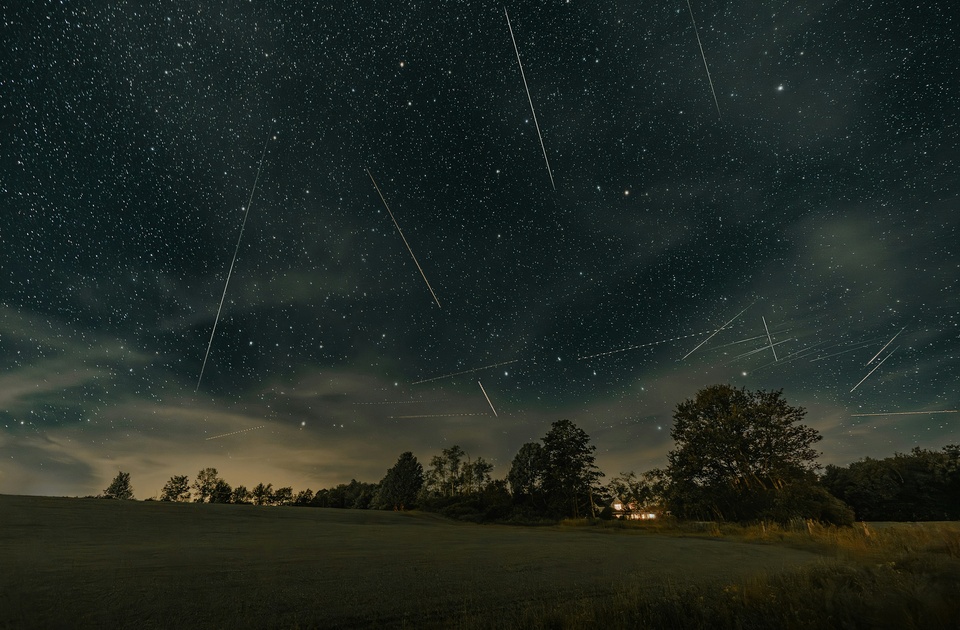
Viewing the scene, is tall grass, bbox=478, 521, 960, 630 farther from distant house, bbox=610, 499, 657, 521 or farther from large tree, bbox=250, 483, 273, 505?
large tree, bbox=250, 483, 273, 505

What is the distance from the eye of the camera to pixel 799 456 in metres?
36.2

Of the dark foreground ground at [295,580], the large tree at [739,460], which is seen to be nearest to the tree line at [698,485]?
the large tree at [739,460]

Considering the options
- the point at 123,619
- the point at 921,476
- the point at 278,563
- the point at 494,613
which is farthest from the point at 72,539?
the point at 921,476

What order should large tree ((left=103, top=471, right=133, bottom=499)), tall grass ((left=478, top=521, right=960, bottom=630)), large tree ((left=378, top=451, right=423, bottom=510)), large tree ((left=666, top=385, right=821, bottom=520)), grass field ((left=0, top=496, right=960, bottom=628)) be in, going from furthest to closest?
1. large tree ((left=103, top=471, right=133, bottom=499))
2. large tree ((left=378, top=451, right=423, bottom=510))
3. large tree ((left=666, top=385, right=821, bottom=520))
4. grass field ((left=0, top=496, right=960, bottom=628))
5. tall grass ((left=478, top=521, right=960, bottom=630))

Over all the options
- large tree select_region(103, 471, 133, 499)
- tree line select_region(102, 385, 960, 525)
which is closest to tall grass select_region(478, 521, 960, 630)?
tree line select_region(102, 385, 960, 525)

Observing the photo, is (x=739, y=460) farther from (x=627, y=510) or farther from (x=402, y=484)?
(x=402, y=484)

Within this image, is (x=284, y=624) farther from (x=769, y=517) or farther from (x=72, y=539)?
(x=769, y=517)

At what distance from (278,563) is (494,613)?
6.49m

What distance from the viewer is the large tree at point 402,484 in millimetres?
79188

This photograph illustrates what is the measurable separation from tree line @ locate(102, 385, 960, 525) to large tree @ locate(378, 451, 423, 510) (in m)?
0.20

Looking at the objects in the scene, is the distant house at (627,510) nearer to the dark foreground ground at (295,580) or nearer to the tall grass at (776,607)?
the dark foreground ground at (295,580)

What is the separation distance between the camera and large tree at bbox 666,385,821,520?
→ 119 ft

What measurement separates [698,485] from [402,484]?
190ft

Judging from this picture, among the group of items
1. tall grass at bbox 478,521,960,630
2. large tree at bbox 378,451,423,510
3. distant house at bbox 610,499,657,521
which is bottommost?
distant house at bbox 610,499,657,521
